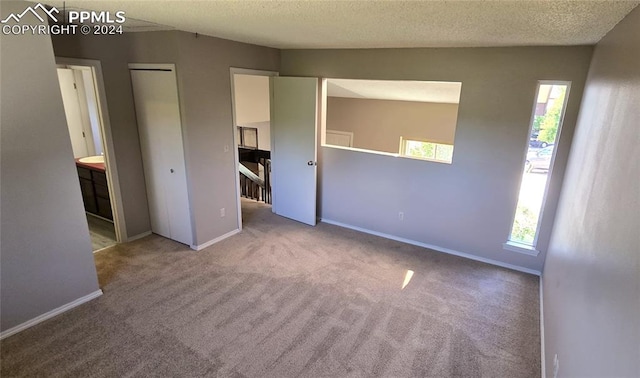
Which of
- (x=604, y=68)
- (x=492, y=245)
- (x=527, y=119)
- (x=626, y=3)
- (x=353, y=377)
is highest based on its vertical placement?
(x=626, y=3)

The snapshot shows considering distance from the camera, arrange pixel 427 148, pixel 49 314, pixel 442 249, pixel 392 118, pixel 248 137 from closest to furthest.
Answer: pixel 49 314
pixel 442 249
pixel 427 148
pixel 392 118
pixel 248 137

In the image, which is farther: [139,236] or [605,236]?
[139,236]

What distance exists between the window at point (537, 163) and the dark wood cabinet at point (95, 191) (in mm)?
4834

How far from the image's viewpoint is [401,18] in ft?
6.63

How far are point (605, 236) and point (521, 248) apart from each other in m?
2.36

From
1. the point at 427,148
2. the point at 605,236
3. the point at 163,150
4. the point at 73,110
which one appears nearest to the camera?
the point at 605,236

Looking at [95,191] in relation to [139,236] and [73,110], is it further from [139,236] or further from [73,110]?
[73,110]

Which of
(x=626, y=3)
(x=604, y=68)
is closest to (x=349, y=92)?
(x=604, y=68)

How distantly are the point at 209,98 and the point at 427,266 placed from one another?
2.97 meters

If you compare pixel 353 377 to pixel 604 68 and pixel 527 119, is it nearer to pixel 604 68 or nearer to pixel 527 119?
pixel 604 68

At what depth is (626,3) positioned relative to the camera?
4.78 ft

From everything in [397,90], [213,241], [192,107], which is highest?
[397,90]

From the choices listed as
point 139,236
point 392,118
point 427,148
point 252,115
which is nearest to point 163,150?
point 139,236

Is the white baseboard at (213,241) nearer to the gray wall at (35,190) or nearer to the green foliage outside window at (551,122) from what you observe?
the gray wall at (35,190)
